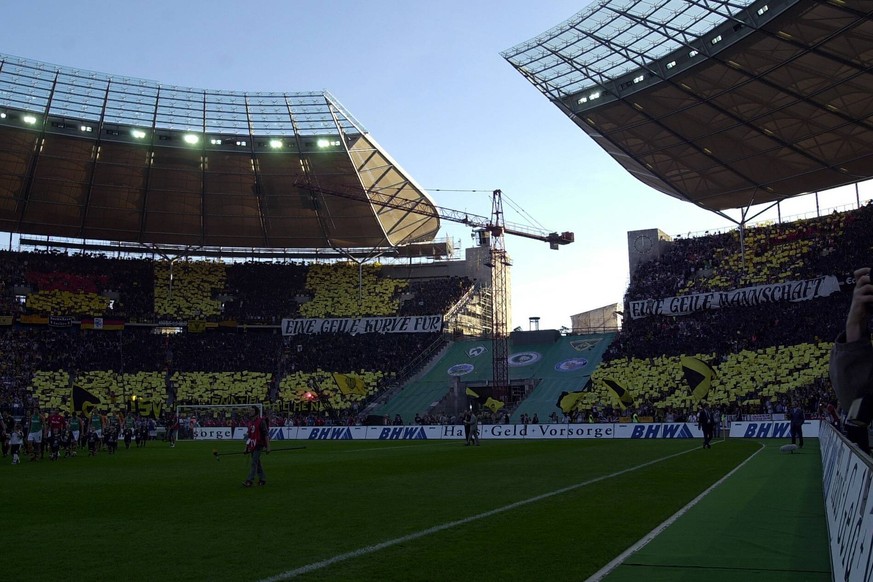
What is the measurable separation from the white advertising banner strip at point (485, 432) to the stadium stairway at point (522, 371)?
30.8 ft

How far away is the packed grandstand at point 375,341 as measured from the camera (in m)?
50.9

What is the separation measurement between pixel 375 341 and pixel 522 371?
13.6 meters

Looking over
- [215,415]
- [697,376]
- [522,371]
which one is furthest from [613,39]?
[215,415]

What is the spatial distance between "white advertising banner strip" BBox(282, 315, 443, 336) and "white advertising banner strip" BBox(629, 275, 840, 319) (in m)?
18.1

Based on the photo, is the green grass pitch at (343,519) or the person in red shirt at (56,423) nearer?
the green grass pitch at (343,519)

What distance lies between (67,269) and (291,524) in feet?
218

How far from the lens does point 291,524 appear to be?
37.1 feet

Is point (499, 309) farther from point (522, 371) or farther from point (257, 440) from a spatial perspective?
point (257, 440)

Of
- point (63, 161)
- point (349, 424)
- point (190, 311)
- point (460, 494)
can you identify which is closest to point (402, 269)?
point (190, 311)

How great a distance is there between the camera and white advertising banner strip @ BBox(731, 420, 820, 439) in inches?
1452

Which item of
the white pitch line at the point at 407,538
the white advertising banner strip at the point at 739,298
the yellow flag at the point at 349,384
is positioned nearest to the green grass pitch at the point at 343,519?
the white pitch line at the point at 407,538

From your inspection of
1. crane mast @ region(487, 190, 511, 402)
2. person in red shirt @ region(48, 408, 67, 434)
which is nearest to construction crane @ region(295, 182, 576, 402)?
crane mast @ region(487, 190, 511, 402)

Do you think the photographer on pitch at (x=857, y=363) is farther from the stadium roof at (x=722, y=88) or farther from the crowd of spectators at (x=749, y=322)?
the crowd of spectators at (x=749, y=322)

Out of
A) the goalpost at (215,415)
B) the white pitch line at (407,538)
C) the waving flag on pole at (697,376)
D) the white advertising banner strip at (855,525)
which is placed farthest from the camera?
the goalpost at (215,415)
